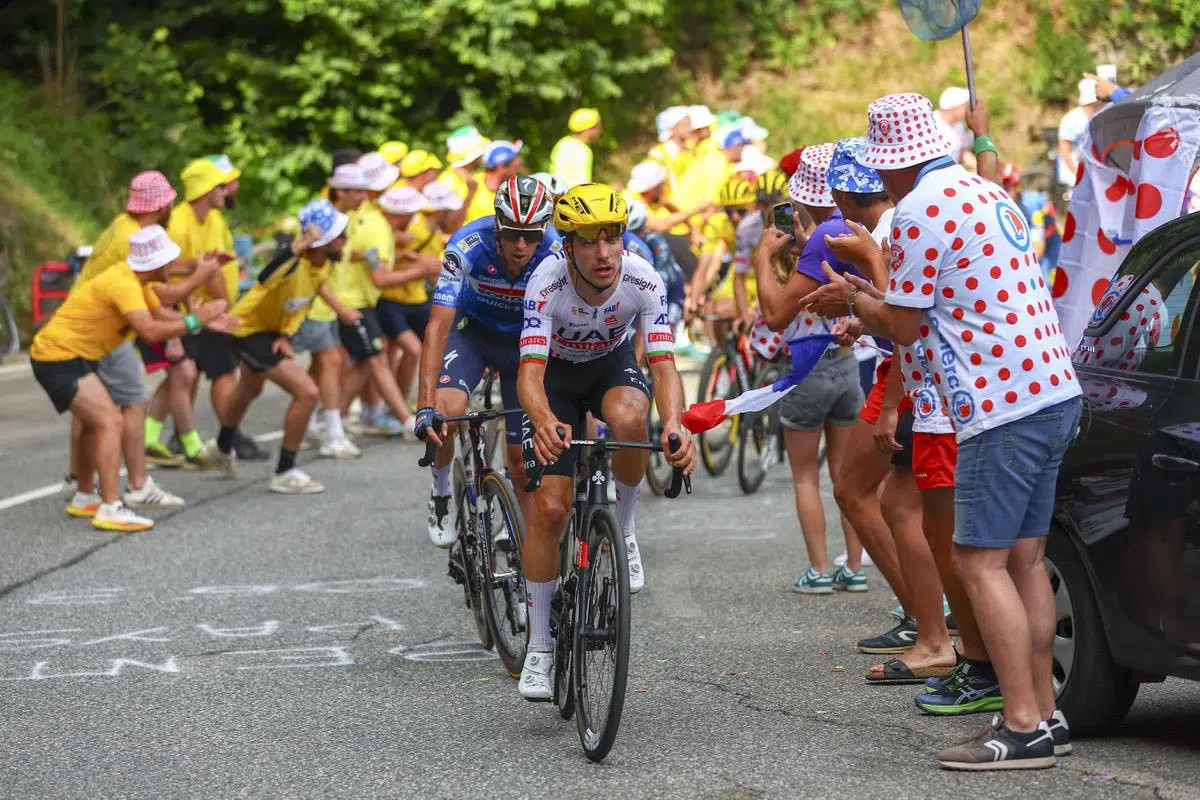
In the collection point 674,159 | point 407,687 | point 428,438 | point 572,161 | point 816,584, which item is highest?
point 674,159

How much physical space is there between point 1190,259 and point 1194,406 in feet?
1.91

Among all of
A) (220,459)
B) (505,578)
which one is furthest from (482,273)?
(220,459)

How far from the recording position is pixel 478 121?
2814 cm

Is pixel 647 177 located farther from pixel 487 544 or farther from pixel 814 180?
pixel 487 544

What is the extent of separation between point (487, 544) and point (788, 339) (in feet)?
6.53

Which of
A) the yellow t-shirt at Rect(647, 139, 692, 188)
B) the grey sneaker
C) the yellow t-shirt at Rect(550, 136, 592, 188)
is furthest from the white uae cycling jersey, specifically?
the yellow t-shirt at Rect(647, 139, 692, 188)

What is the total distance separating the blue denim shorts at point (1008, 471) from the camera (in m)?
5.51

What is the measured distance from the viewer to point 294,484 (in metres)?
12.2

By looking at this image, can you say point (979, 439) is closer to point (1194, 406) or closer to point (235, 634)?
point (1194, 406)

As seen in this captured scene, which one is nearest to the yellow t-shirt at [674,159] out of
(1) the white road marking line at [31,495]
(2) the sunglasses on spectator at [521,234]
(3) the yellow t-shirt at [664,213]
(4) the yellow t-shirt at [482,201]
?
(3) the yellow t-shirt at [664,213]

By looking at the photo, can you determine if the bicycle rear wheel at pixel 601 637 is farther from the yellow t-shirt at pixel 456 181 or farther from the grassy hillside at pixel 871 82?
the grassy hillside at pixel 871 82

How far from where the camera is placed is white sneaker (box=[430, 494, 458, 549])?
841 cm

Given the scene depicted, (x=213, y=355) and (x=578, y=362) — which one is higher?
(x=578, y=362)

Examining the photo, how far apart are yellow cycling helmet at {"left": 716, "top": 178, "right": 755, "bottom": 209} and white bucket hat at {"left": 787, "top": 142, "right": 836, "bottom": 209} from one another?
214 inches
